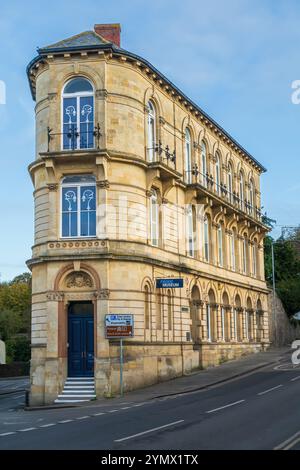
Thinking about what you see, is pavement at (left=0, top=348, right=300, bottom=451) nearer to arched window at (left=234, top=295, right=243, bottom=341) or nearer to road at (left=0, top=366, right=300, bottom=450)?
road at (left=0, top=366, right=300, bottom=450)

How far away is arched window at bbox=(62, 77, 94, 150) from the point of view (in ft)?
95.1

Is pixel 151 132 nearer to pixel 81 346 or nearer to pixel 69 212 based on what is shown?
pixel 69 212

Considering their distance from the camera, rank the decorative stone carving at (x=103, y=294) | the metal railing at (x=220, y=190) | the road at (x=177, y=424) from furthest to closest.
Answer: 1. the metal railing at (x=220, y=190)
2. the decorative stone carving at (x=103, y=294)
3. the road at (x=177, y=424)

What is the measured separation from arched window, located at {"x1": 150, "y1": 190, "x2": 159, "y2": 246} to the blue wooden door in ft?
17.1

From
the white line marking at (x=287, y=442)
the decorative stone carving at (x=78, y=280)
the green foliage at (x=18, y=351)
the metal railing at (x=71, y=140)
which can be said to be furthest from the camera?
the green foliage at (x=18, y=351)

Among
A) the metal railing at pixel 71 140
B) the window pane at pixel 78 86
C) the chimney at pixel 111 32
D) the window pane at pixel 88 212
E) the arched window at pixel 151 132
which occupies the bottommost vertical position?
the window pane at pixel 88 212

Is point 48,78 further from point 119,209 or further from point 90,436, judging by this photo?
point 90,436

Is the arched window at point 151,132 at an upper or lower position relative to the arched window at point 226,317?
upper

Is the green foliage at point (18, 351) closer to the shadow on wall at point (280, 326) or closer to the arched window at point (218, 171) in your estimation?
the shadow on wall at point (280, 326)

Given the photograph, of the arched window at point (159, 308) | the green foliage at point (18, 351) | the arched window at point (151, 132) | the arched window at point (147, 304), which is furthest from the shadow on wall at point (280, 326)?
the arched window at point (151, 132)

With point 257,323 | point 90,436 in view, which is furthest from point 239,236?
point 90,436

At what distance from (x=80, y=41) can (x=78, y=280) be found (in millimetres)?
10453

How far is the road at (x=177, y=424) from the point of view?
44.3 ft
